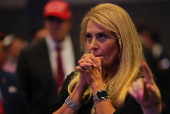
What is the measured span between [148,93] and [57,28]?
2.33m

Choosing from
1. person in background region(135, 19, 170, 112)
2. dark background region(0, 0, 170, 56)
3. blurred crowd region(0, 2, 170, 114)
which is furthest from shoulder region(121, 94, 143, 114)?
dark background region(0, 0, 170, 56)

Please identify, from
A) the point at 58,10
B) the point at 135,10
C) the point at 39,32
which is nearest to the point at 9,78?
the point at 58,10

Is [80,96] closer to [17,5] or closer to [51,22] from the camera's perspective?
[51,22]

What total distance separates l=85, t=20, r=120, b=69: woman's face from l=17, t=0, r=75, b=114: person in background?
4.83 ft

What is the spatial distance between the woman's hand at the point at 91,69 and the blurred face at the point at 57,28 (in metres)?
1.75

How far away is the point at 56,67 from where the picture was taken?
3.55m

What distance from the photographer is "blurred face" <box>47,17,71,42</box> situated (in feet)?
11.9

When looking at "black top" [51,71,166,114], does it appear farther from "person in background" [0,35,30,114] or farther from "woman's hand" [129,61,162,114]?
"person in background" [0,35,30,114]

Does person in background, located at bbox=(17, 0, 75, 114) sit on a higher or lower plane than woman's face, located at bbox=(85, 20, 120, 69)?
lower

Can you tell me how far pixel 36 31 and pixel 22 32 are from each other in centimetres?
393

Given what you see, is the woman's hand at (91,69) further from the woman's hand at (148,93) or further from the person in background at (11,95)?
the person in background at (11,95)

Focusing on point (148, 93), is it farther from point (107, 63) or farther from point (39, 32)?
point (39, 32)

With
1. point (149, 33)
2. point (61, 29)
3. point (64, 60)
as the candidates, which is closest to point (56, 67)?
point (64, 60)

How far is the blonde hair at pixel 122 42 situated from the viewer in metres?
1.93
